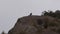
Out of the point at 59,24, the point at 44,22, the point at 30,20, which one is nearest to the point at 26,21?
the point at 30,20

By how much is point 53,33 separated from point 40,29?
1.58 meters

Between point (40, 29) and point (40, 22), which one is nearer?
point (40, 29)

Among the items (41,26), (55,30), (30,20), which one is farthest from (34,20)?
(55,30)

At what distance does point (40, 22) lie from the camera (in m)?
25.1

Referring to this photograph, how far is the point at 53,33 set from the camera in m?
21.6

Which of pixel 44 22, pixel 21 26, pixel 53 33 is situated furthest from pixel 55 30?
pixel 21 26

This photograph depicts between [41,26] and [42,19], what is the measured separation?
8.43 feet

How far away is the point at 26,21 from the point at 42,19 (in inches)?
76.6

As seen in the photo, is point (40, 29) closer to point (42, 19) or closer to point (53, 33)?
point (53, 33)

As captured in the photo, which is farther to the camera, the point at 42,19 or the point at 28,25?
the point at 42,19

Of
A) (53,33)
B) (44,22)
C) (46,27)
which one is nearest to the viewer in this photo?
(53,33)

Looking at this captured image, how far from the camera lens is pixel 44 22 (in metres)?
25.0

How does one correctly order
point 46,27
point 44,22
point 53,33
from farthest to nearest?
point 44,22 < point 46,27 < point 53,33

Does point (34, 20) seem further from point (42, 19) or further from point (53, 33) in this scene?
point (53, 33)
